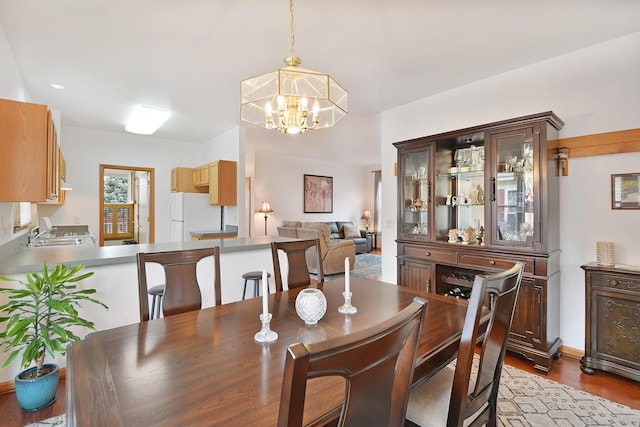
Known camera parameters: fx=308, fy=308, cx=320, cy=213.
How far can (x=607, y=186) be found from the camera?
258 centimetres

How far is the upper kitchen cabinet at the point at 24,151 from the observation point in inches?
82.9

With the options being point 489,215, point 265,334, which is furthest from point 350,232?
point 265,334

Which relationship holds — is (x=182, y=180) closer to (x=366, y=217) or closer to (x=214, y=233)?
(x=214, y=233)

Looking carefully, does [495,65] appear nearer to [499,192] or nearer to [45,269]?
[499,192]

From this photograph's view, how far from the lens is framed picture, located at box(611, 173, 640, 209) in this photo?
2455 millimetres

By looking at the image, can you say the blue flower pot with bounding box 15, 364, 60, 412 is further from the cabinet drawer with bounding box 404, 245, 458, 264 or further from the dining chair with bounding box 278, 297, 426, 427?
the cabinet drawer with bounding box 404, 245, 458, 264

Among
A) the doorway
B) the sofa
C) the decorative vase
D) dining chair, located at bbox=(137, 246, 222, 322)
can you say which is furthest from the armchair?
the doorway

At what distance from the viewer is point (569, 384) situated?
2.29 m

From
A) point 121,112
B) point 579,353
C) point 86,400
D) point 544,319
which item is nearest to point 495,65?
point 544,319

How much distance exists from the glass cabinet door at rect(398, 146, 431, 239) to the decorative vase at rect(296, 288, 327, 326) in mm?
2249

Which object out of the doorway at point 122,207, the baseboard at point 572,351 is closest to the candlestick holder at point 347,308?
the baseboard at point 572,351

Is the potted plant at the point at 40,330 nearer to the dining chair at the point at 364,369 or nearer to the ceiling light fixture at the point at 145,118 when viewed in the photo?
the dining chair at the point at 364,369

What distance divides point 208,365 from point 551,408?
7.31 ft

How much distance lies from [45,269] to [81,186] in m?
4.32
